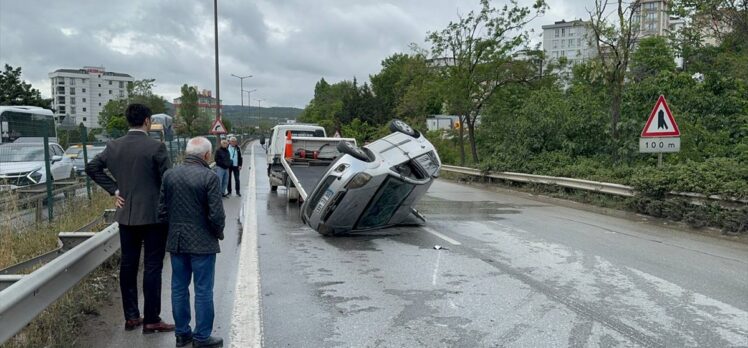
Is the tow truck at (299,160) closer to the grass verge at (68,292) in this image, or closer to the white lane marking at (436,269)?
the white lane marking at (436,269)

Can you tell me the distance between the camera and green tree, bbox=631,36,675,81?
28.7 meters

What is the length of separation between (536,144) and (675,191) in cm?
945

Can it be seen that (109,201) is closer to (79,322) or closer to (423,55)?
(79,322)

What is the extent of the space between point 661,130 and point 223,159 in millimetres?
10515

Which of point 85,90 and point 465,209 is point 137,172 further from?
point 85,90

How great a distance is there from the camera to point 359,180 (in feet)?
29.7

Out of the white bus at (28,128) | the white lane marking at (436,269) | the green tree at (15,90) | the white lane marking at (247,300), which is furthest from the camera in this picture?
the green tree at (15,90)

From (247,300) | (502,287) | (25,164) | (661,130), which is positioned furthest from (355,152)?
(25,164)

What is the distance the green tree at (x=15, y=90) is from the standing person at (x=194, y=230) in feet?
203

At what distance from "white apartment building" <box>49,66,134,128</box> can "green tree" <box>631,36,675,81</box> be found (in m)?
140

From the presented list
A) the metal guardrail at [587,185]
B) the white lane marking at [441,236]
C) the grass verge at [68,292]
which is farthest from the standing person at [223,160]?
the metal guardrail at [587,185]

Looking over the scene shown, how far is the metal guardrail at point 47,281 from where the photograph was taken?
12.3ft

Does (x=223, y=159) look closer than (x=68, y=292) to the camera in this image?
No

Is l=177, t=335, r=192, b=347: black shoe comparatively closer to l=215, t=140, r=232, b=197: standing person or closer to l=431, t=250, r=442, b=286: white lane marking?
l=431, t=250, r=442, b=286: white lane marking
